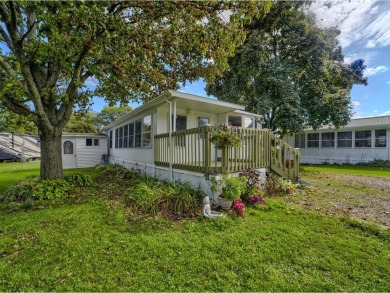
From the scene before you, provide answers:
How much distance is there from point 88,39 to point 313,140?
19.1 metres

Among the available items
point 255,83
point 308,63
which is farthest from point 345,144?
point 255,83

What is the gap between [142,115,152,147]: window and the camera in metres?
8.11

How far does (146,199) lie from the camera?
485 centimetres

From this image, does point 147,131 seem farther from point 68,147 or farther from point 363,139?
point 363,139

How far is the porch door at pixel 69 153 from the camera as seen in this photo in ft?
48.3

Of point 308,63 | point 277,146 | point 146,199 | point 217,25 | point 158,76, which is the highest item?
point 308,63

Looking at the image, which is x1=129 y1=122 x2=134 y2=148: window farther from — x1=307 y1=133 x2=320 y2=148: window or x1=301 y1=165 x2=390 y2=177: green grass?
x1=307 y1=133 x2=320 y2=148: window

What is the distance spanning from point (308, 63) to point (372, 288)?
38.3ft

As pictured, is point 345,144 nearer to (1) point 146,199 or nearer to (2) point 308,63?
(2) point 308,63

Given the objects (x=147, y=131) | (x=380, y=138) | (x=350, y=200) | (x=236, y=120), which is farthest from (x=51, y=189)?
(x=380, y=138)

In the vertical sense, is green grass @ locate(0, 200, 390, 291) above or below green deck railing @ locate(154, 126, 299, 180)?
below

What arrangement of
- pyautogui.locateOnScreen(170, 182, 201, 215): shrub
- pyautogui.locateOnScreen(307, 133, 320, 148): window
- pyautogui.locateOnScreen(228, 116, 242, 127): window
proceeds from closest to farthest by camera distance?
pyautogui.locateOnScreen(170, 182, 201, 215): shrub
pyautogui.locateOnScreen(228, 116, 242, 127): window
pyautogui.locateOnScreen(307, 133, 320, 148): window

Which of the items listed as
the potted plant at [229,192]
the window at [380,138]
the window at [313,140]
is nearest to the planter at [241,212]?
the potted plant at [229,192]

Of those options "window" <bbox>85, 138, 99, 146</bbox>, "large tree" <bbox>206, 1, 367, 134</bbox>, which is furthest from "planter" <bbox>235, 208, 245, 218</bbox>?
"window" <bbox>85, 138, 99, 146</bbox>
